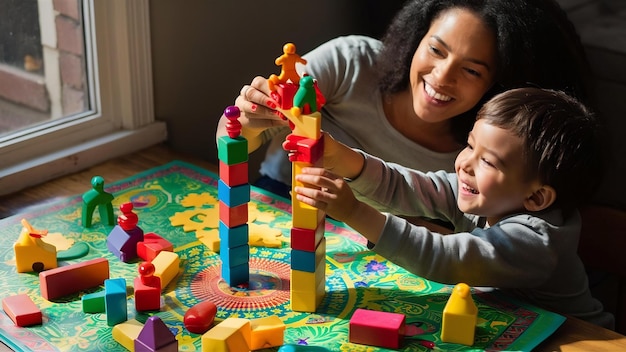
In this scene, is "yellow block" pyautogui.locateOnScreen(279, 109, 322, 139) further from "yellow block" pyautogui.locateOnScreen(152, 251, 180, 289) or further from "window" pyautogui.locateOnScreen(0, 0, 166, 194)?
"window" pyautogui.locateOnScreen(0, 0, 166, 194)

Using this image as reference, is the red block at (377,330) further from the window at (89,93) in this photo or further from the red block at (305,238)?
the window at (89,93)

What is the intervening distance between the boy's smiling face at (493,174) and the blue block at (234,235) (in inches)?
12.9

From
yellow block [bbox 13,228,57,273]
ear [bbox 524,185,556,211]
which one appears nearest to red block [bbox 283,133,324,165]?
ear [bbox 524,185,556,211]

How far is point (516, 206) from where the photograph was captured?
1225 millimetres

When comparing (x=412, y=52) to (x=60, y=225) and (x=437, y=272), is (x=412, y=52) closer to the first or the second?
(x=437, y=272)

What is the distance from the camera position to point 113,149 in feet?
5.63

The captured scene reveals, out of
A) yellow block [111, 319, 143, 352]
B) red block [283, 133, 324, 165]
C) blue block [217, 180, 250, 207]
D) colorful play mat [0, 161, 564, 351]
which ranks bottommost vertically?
colorful play mat [0, 161, 564, 351]

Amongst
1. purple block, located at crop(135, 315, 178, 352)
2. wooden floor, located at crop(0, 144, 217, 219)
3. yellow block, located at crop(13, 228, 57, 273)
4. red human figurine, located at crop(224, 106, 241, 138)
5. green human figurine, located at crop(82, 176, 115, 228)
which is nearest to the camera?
purple block, located at crop(135, 315, 178, 352)

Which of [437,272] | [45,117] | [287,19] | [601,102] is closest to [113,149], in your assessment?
[45,117]

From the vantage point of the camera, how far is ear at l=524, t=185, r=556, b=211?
1190mm

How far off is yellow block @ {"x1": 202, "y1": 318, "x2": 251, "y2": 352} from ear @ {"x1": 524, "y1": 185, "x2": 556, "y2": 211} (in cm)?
45

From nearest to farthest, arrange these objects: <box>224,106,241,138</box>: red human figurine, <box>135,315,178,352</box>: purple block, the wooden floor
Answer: <box>135,315,178,352</box>: purple block
<box>224,106,241,138</box>: red human figurine
the wooden floor

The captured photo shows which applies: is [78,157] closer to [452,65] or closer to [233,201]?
[233,201]

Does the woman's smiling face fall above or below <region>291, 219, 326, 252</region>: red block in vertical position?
above
